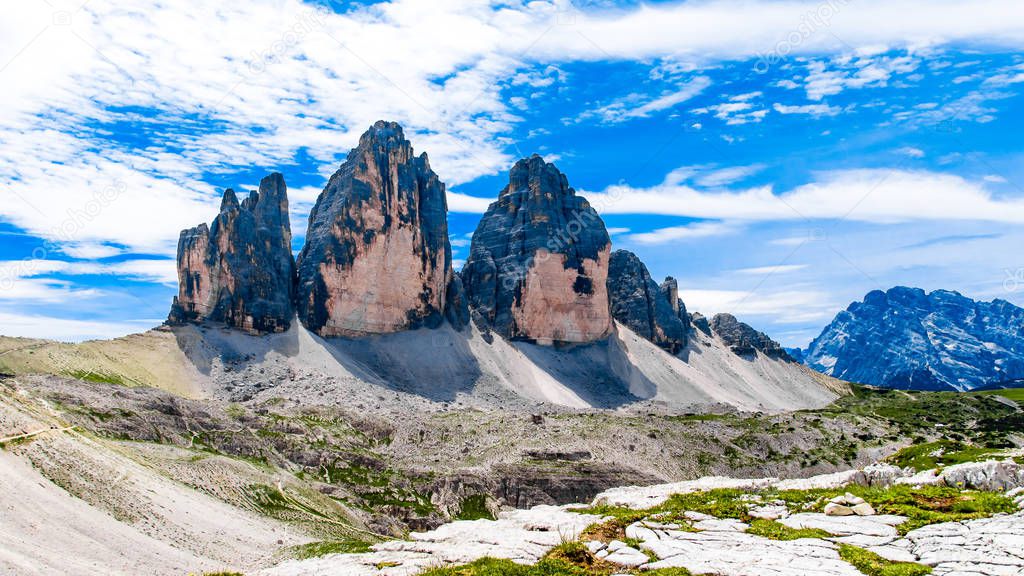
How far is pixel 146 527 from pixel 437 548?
2051 cm

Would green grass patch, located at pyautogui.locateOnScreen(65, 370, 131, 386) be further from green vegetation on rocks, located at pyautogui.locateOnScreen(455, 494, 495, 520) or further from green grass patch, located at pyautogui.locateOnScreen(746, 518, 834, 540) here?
green grass patch, located at pyautogui.locateOnScreen(746, 518, 834, 540)

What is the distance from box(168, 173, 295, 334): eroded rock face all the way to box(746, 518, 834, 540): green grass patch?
5427 inches

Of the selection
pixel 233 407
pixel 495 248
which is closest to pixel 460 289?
pixel 495 248

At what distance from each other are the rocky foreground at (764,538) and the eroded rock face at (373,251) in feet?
434

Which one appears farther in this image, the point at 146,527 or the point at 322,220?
the point at 322,220

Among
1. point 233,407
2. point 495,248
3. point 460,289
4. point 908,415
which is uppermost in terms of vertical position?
point 495,248

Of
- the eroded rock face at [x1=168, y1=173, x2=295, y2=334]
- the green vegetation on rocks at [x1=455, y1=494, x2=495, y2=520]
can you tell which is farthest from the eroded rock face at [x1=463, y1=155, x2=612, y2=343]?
the green vegetation on rocks at [x1=455, y1=494, x2=495, y2=520]

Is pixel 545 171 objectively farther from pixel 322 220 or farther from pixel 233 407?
pixel 233 407

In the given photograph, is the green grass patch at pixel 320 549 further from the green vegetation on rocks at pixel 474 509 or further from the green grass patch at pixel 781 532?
the green vegetation on rocks at pixel 474 509

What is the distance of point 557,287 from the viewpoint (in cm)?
18725

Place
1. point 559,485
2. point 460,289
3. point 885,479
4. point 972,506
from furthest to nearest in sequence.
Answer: point 460,289 < point 559,485 < point 885,479 < point 972,506

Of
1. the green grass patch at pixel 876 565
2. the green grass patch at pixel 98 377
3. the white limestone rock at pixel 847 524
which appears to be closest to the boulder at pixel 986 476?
the white limestone rock at pixel 847 524

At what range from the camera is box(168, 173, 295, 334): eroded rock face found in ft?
490

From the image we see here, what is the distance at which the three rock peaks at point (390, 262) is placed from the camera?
5989 inches
